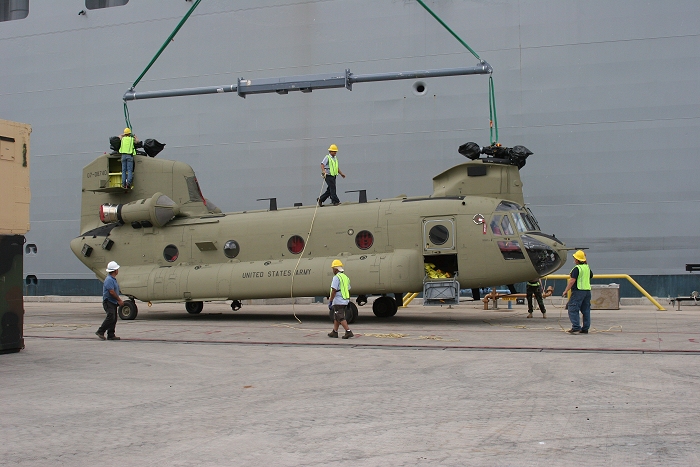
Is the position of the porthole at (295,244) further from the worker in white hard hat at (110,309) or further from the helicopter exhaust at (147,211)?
the worker in white hard hat at (110,309)

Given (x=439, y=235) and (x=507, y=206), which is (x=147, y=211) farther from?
(x=507, y=206)

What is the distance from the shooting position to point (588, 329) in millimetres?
13305

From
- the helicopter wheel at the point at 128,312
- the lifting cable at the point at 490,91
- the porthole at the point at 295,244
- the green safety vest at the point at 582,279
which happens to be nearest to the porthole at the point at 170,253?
the helicopter wheel at the point at 128,312

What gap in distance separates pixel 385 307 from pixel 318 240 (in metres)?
2.64

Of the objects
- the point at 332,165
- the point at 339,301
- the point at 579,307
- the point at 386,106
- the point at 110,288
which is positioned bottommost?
the point at 579,307

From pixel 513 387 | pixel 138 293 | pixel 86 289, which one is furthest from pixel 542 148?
pixel 86 289

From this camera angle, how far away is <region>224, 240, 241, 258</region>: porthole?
17.9 meters

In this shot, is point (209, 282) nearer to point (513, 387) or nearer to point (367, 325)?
point (367, 325)

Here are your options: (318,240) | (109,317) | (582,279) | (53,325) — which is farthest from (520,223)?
(53,325)

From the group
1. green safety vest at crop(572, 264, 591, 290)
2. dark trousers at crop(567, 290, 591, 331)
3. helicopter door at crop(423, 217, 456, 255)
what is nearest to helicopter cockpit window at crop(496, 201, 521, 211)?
helicopter door at crop(423, 217, 456, 255)

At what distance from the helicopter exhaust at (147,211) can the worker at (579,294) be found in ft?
36.7

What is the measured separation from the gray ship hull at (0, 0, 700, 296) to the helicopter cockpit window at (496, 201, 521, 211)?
18.0ft

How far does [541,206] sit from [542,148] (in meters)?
1.87

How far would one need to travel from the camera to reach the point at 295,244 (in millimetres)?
17250
